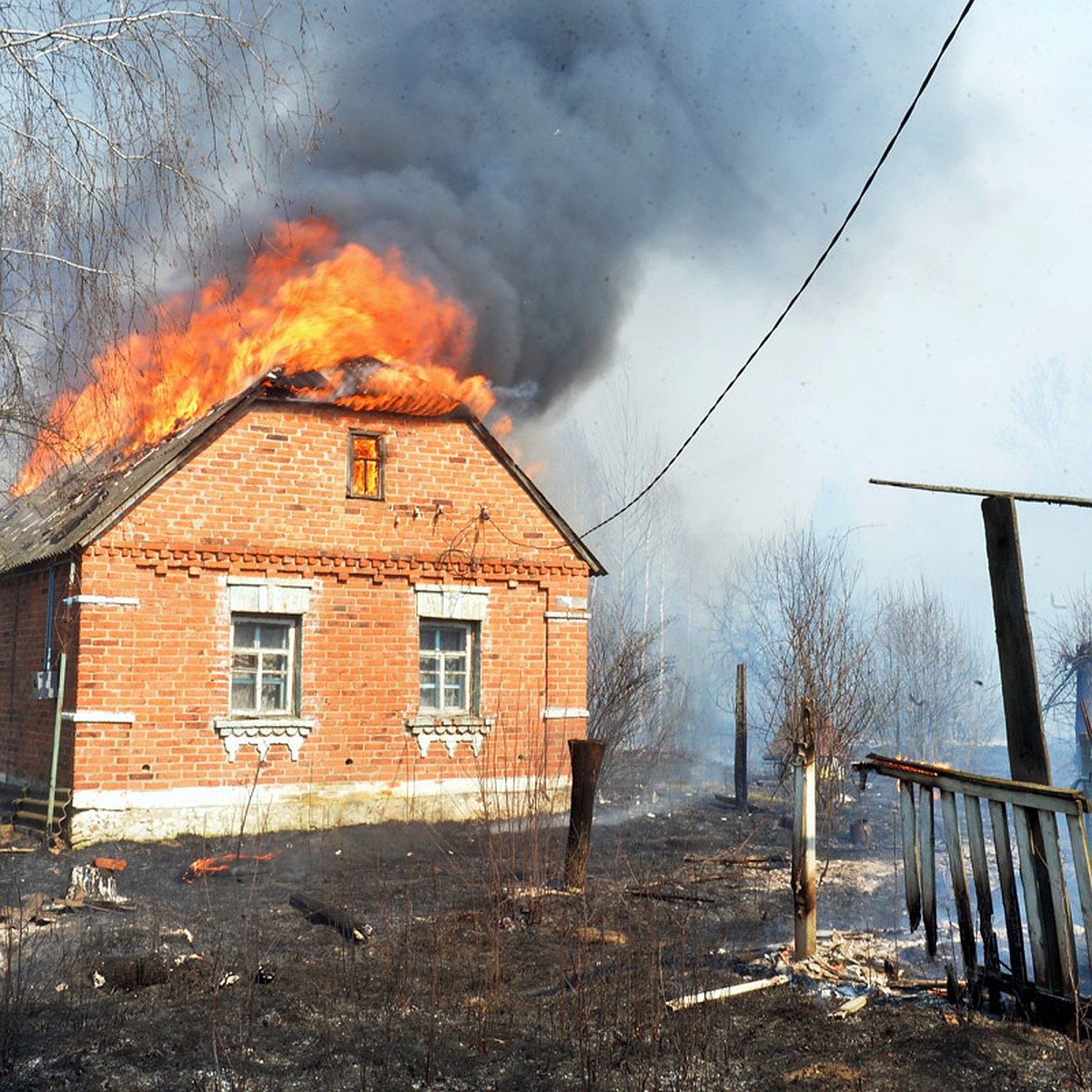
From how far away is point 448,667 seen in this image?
14523 millimetres

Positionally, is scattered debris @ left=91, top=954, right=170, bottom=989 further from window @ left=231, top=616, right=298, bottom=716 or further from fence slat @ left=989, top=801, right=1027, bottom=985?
window @ left=231, top=616, right=298, bottom=716

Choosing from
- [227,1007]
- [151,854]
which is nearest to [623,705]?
[151,854]

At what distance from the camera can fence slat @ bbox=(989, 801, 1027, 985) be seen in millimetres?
6254

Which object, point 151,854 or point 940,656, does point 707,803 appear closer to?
point 151,854

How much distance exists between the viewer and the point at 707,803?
18.7 m

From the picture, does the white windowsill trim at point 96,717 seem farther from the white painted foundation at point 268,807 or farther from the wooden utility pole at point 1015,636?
the wooden utility pole at point 1015,636

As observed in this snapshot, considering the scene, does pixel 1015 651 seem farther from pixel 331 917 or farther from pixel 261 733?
pixel 261 733

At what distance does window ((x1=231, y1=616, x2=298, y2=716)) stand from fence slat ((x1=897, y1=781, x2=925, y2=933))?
842cm

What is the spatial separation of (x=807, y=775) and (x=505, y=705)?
293 inches

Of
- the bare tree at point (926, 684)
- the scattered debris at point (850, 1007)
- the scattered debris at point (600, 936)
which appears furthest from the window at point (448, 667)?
the bare tree at point (926, 684)

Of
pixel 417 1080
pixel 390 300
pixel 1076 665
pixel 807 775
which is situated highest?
pixel 390 300

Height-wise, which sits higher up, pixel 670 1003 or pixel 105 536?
pixel 105 536

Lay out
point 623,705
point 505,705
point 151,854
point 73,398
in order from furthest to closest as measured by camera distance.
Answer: point 623,705
point 505,705
point 151,854
point 73,398

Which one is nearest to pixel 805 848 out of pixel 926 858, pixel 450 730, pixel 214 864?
pixel 926 858
